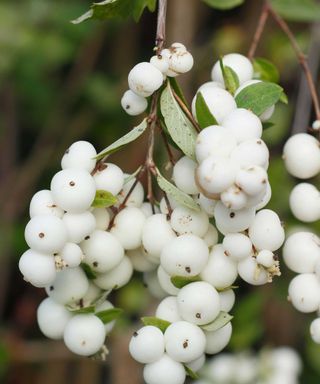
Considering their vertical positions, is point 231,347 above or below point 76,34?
below

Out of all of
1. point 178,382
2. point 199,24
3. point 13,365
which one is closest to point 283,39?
point 199,24

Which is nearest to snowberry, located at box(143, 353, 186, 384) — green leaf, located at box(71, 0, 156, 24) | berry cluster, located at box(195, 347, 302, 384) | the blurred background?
green leaf, located at box(71, 0, 156, 24)

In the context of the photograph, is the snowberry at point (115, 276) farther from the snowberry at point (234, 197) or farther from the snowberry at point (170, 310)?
the snowberry at point (234, 197)

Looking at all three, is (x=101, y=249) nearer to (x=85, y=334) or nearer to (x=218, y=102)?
(x=85, y=334)

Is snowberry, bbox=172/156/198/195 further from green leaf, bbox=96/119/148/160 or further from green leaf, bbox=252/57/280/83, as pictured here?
green leaf, bbox=252/57/280/83

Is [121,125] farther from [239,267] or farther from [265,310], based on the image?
[239,267]
